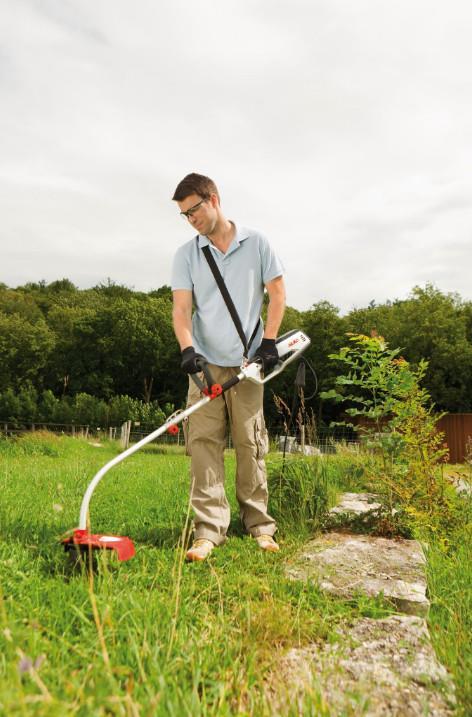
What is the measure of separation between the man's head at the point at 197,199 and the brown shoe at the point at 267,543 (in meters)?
1.82

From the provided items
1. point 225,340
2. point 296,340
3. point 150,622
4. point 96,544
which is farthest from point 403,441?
point 150,622

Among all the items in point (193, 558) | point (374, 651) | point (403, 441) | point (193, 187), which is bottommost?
point (374, 651)

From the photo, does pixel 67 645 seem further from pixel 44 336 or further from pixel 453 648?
pixel 44 336

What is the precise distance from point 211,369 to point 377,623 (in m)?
1.74

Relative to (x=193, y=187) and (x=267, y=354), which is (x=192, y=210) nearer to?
(x=193, y=187)

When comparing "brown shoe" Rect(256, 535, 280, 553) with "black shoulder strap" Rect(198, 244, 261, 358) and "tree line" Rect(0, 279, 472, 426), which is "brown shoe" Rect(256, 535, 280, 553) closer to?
"black shoulder strap" Rect(198, 244, 261, 358)

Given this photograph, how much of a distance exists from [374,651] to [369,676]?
0.81ft

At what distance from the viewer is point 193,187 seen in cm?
341

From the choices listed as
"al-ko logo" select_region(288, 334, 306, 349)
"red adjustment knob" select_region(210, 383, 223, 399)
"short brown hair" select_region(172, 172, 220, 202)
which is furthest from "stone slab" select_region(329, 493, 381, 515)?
"short brown hair" select_region(172, 172, 220, 202)

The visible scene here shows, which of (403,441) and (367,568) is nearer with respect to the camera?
(367,568)

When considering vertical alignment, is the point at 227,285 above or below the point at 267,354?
above

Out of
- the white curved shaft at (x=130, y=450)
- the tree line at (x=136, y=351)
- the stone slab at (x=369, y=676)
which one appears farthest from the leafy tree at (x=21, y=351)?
the stone slab at (x=369, y=676)

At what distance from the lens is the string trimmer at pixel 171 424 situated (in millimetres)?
2604

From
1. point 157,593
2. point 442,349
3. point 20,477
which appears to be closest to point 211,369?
point 157,593
